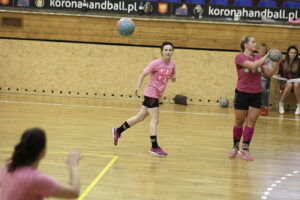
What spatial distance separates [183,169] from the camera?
300 inches

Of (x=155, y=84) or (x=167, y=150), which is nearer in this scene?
(x=155, y=84)

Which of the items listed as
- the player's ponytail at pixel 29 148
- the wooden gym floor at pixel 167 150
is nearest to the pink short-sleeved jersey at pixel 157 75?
the wooden gym floor at pixel 167 150

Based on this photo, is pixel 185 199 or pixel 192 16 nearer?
pixel 185 199

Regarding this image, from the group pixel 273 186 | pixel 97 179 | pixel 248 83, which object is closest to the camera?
pixel 97 179

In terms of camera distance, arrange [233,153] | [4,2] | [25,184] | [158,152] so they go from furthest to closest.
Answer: [4,2], [233,153], [158,152], [25,184]

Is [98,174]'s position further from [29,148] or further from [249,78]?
[29,148]

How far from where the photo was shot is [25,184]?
3271mm

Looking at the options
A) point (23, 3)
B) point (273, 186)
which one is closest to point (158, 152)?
point (273, 186)

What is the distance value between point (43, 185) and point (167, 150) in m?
5.70

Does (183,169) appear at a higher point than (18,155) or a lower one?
lower

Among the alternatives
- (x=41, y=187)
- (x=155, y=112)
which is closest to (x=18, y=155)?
(x=41, y=187)

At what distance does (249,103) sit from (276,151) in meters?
1.44

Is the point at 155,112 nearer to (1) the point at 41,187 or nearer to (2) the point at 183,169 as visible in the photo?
(2) the point at 183,169

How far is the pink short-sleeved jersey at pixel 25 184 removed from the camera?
3270 mm
